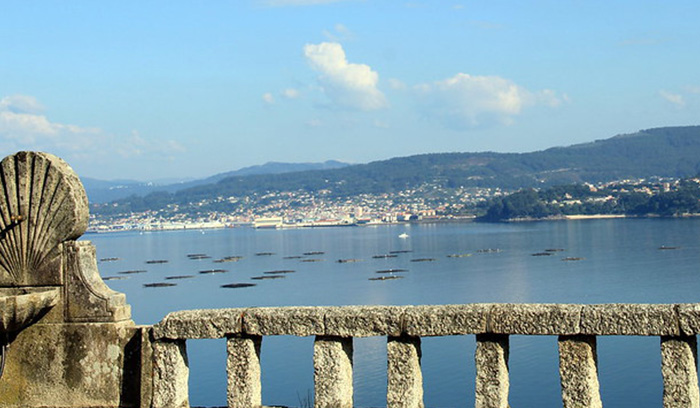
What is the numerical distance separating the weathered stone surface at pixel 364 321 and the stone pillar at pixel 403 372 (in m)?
0.13

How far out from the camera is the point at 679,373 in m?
6.68

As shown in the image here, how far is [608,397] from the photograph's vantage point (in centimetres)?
3384

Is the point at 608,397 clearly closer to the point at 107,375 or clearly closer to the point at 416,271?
the point at 107,375

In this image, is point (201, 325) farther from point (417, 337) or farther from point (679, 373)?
point (679, 373)

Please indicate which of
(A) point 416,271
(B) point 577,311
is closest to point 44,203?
(B) point 577,311

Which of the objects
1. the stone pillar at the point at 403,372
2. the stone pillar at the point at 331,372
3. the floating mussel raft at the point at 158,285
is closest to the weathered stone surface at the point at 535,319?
the stone pillar at the point at 403,372

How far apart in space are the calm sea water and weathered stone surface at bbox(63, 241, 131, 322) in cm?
824

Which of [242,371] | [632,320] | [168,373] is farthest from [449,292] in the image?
[632,320]

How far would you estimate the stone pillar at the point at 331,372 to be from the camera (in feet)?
24.6

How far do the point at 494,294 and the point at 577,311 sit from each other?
6474 centimetres

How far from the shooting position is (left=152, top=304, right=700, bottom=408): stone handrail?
6.66m

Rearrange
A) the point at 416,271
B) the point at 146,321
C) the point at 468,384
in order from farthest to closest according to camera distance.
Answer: the point at 416,271 < the point at 146,321 < the point at 468,384

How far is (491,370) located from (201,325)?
2.52 metres

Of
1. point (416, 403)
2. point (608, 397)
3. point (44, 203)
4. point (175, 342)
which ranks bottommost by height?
point (608, 397)
